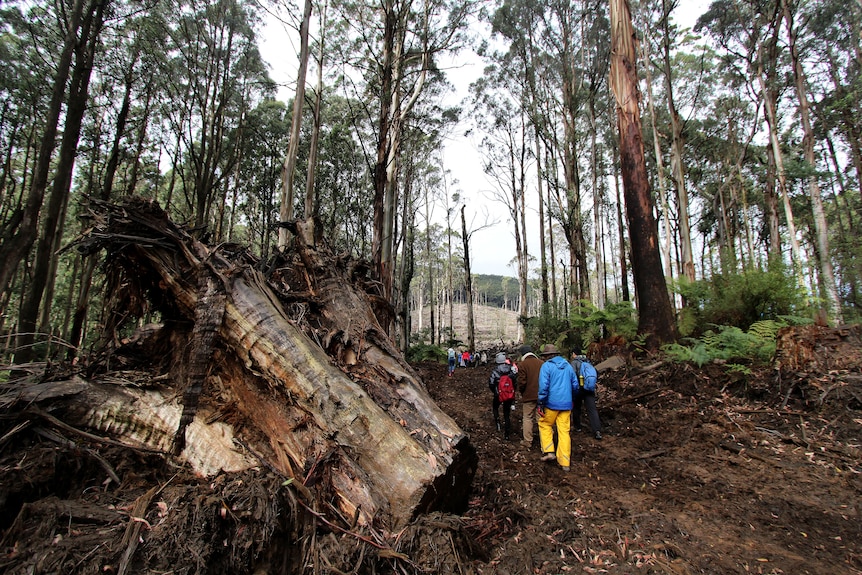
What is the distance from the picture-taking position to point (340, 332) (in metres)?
3.88

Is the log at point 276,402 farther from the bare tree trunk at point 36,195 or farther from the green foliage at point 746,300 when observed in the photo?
the green foliage at point 746,300

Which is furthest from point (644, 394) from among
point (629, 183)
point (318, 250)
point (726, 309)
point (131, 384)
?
point (131, 384)

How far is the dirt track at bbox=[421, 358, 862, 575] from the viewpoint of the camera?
2.55m

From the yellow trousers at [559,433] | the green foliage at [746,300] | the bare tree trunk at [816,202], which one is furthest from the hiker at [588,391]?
the bare tree trunk at [816,202]

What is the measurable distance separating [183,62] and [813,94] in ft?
101

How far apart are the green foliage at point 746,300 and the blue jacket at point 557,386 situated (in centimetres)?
466

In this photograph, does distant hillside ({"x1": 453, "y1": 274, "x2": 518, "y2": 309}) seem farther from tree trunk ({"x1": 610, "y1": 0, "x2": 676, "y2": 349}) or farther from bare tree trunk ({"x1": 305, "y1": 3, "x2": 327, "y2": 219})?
tree trunk ({"x1": 610, "y1": 0, "x2": 676, "y2": 349})

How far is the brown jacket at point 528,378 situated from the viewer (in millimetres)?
5912

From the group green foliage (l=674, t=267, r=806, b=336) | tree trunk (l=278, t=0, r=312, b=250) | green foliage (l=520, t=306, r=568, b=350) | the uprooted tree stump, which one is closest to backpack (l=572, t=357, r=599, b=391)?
the uprooted tree stump

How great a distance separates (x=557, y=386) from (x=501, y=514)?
2.24m

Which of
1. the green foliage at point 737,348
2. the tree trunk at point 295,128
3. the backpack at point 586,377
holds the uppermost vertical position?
the tree trunk at point 295,128

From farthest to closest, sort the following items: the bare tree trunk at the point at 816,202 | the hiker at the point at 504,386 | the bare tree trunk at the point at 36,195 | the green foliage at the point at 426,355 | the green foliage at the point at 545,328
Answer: the green foliage at the point at 426,355 → the green foliage at the point at 545,328 → the bare tree trunk at the point at 816,202 → the bare tree trunk at the point at 36,195 → the hiker at the point at 504,386

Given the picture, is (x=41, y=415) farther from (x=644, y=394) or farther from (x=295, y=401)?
(x=644, y=394)

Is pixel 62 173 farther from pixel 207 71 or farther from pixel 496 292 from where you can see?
pixel 496 292
